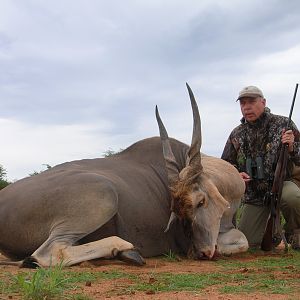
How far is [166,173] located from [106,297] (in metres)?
3.01

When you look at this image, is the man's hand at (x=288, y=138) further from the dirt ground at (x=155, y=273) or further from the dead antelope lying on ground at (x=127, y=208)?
the dirt ground at (x=155, y=273)

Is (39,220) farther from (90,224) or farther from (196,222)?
(196,222)

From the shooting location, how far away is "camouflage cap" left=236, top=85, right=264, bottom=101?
6578 mm

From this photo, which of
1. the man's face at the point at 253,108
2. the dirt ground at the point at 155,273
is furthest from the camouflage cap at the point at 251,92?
the dirt ground at the point at 155,273

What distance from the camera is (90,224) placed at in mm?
4977

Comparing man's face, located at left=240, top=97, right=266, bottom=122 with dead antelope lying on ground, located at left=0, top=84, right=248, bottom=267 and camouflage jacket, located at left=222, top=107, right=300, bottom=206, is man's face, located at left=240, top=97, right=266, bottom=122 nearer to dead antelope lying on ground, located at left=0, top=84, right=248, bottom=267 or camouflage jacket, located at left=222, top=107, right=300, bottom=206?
camouflage jacket, located at left=222, top=107, right=300, bottom=206

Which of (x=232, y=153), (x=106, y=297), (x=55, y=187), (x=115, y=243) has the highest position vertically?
(x=232, y=153)

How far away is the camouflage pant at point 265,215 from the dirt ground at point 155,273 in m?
0.72

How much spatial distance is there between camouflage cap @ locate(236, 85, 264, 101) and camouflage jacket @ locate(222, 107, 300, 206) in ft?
0.75

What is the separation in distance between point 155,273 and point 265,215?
116 inches

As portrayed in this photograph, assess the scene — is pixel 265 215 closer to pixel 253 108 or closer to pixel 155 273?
pixel 253 108

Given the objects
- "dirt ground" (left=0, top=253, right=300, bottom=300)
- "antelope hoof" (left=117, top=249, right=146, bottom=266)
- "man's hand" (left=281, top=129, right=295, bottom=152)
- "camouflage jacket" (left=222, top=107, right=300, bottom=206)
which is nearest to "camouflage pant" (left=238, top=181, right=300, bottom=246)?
"camouflage jacket" (left=222, top=107, right=300, bottom=206)

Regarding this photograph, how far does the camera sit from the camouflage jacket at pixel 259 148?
21.2ft

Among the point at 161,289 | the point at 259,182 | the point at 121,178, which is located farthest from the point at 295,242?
the point at 161,289
